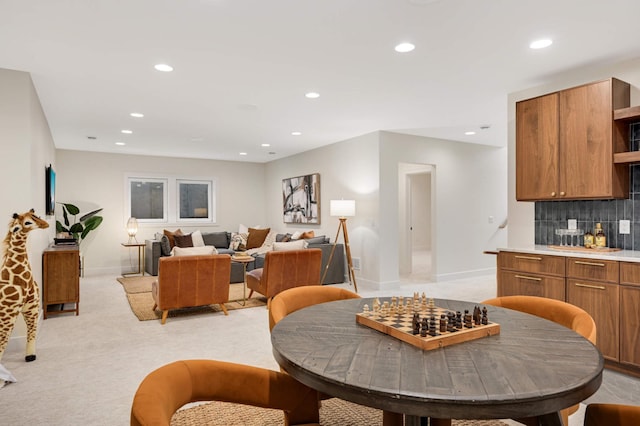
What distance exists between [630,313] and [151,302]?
507cm

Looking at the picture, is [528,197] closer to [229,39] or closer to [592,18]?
[592,18]

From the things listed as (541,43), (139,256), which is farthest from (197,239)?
(541,43)

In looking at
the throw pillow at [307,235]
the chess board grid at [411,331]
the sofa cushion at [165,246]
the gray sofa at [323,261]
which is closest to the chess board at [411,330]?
the chess board grid at [411,331]

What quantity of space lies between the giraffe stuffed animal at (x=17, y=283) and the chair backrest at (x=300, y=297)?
7.35 feet

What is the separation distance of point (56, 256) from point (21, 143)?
4.84 feet

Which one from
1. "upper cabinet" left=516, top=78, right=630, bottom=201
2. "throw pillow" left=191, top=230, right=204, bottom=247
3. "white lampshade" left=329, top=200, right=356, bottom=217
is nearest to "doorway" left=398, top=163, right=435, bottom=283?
"white lampshade" left=329, top=200, right=356, bottom=217

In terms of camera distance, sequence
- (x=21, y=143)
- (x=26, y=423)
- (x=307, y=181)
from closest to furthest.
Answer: (x=26, y=423), (x=21, y=143), (x=307, y=181)

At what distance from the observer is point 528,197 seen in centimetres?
371

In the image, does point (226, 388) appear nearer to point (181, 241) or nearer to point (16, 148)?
point (16, 148)

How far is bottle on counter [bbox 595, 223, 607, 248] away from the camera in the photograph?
3.44 meters

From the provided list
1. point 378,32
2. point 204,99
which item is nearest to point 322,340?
point 378,32

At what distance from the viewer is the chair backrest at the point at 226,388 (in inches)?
45.4

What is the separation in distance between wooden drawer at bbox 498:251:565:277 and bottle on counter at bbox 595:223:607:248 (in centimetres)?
53

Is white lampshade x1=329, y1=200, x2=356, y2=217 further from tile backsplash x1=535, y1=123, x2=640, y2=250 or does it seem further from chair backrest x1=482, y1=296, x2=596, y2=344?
chair backrest x1=482, y1=296, x2=596, y2=344
